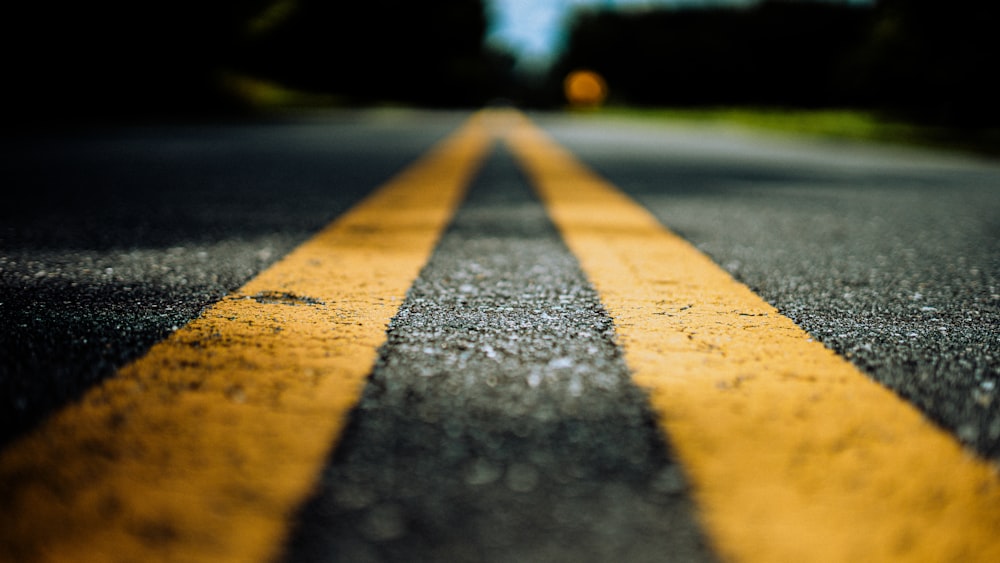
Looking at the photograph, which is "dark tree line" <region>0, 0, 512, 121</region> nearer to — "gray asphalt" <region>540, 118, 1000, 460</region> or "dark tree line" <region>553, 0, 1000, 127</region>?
"gray asphalt" <region>540, 118, 1000, 460</region>

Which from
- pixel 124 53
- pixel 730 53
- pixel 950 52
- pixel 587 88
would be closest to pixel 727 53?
pixel 730 53

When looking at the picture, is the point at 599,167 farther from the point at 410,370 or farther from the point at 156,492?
the point at 156,492

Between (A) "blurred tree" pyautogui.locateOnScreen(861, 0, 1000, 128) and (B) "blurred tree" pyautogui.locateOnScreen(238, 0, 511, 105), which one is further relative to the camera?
(B) "blurred tree" pyautogui.locateOnScreen(238, 0, 511, 105)

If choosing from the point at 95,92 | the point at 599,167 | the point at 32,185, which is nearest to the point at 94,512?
the point at 32,185

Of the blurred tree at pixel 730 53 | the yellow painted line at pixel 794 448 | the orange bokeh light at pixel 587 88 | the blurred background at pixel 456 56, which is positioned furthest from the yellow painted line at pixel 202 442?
the orange bokeh light at pixel 587 88

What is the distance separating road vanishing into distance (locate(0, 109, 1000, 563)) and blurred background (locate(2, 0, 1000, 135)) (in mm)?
11360

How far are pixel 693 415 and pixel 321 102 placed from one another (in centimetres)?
3064

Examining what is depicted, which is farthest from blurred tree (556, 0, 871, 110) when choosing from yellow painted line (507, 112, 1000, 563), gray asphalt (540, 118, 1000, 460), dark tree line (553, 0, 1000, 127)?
yellow painted line (507, 112, 1000, 563)

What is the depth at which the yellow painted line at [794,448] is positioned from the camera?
763 millimetres

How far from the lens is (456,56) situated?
56.4 metres

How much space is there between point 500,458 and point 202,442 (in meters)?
0.37

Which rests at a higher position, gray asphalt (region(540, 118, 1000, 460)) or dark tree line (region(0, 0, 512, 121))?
dark tree line (region(0, 0, 512, 121))

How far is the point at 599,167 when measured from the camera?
18.9 ft

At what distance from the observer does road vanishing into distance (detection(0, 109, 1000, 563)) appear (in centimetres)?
77
